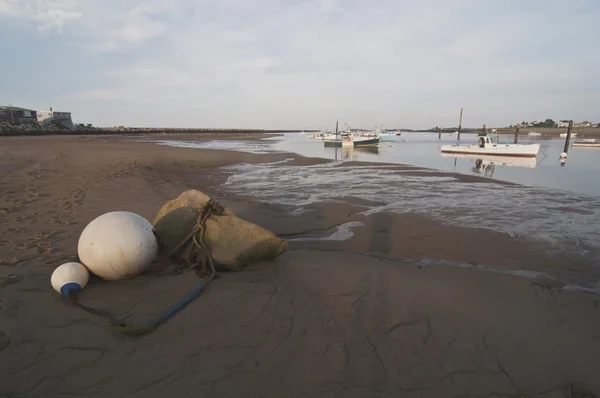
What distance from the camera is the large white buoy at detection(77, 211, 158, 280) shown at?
12.9 feet

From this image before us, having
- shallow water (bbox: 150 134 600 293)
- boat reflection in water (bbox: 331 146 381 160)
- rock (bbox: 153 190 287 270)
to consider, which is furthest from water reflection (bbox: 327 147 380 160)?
rock (bbox: 153 190 287 270)

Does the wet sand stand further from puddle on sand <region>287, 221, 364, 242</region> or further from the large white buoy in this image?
puddle on sand <region>287, 221, 364, 242</region>

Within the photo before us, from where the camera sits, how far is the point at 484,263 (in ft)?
18.3

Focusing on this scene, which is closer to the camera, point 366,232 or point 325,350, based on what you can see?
point 325,350

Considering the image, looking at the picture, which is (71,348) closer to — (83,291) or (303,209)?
(83,291)

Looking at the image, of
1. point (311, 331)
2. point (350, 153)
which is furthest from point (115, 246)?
point (350, 153)

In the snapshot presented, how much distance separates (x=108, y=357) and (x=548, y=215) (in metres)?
11.2

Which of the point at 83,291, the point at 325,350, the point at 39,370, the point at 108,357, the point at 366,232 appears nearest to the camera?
the point at 39,370

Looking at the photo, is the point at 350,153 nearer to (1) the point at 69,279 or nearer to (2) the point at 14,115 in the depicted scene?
(1) the point at 69,279

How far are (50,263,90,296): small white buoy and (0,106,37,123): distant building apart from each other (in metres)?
97.7

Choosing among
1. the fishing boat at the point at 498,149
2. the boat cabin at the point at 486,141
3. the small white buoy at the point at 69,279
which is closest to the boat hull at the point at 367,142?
the fishing boat at the point at 498,149

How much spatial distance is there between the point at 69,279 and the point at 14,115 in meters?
102

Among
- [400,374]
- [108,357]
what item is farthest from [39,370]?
[400,374]

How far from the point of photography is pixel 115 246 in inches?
156
